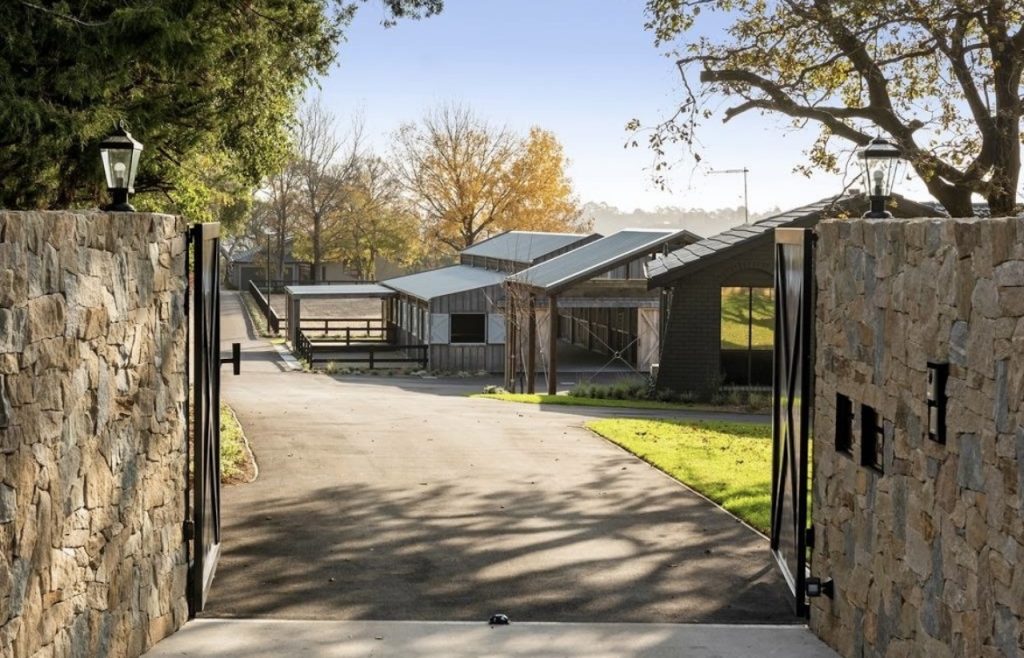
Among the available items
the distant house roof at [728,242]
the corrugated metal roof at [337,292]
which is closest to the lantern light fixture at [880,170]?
the distant house roof at [728,242]

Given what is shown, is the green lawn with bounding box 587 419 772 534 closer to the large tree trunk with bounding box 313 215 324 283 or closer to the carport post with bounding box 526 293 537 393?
the carport post with bounding box 526 293 537 393

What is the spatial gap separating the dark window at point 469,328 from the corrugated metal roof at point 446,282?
94 centimetres

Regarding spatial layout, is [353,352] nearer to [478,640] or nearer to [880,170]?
[478,640]

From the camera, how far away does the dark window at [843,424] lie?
824 cm

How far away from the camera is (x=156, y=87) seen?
1572 centimetres

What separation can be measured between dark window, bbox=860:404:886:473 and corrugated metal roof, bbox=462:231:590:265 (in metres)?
A: 36.8

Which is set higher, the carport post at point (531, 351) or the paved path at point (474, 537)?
the carport post at point (531, 351)

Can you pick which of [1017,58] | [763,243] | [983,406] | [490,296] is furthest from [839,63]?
[490,296]

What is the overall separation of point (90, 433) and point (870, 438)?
4.52 metres

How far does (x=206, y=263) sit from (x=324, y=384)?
2378 cm

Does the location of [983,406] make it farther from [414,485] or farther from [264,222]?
[264,222]

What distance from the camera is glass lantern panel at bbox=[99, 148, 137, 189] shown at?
848cm

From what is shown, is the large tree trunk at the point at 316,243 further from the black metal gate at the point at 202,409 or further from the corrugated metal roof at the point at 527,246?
the black metal gate at the point at 202,409

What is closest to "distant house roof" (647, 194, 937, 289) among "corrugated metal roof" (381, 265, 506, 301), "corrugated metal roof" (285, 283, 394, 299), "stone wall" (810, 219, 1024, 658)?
"corrugated metal roof" (381, 265, 506, 301)
